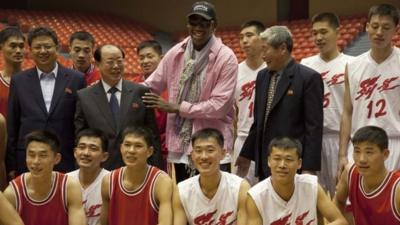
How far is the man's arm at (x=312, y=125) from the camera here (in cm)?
442

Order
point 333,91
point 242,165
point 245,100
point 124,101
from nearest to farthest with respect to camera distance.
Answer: point 124,101
point 242,165
point 333,91
point 245,100

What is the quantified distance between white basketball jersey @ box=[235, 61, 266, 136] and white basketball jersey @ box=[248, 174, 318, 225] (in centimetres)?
121

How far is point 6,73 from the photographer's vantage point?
5.25 m

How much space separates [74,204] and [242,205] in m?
1.10

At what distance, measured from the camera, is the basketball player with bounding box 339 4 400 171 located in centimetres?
453

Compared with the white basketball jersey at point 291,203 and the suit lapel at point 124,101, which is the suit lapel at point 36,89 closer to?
the suit lapel at point 124,101

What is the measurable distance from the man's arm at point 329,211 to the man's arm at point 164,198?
0.97 meters

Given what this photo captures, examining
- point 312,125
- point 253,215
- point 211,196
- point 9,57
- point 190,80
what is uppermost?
point 9,57

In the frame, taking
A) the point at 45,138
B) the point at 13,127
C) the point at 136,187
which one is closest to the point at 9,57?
the point at 13,127

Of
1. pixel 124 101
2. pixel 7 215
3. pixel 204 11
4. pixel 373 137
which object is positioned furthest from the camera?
pixel 124 101

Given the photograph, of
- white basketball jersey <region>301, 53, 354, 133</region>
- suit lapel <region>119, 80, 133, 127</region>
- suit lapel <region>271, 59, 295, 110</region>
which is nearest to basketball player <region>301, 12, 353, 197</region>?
white basketball jersey <region>301, 53, 354, 133</region>

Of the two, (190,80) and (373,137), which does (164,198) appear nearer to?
(190,80)

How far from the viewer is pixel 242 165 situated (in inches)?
192

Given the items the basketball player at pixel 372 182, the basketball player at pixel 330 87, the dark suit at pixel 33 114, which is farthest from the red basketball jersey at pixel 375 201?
the dark suit at pixel 33 114
